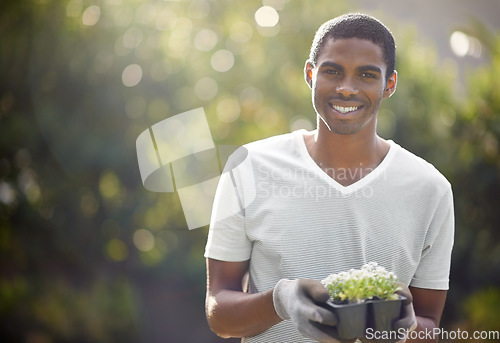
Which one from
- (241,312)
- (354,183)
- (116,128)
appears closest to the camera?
(241,312)

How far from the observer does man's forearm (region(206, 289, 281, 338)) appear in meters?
1.54

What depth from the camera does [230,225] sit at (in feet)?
5.43

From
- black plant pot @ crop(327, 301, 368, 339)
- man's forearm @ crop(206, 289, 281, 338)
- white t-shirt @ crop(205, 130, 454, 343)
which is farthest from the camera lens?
white t-shirt @ crop(205, 130, 454, 343)

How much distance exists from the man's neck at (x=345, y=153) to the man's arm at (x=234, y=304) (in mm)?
397

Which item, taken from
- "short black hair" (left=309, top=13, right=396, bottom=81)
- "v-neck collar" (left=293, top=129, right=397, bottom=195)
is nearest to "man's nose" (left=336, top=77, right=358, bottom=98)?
"short black hair" (left=309, top=13, right=396, bottom=81)

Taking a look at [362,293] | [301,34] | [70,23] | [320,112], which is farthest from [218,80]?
[362,293]

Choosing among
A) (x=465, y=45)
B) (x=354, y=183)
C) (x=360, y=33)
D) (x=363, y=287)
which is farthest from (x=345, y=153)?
(x=465, y=45)

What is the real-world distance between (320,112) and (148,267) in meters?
3.53

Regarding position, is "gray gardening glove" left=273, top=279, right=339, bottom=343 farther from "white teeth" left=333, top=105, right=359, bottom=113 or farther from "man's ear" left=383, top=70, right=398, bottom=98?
"man's ear" left=383, top=70, right=398, bottom=98

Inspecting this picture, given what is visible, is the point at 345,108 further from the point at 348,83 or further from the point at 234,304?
the point at 234,304

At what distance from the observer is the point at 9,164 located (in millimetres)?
5008

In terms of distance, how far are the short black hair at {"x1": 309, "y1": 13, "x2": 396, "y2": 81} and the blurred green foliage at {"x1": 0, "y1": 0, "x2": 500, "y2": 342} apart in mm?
3060

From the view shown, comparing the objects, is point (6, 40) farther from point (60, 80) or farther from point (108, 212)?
point (108, 212)

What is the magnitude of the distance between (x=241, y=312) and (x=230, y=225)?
0.80 feet
